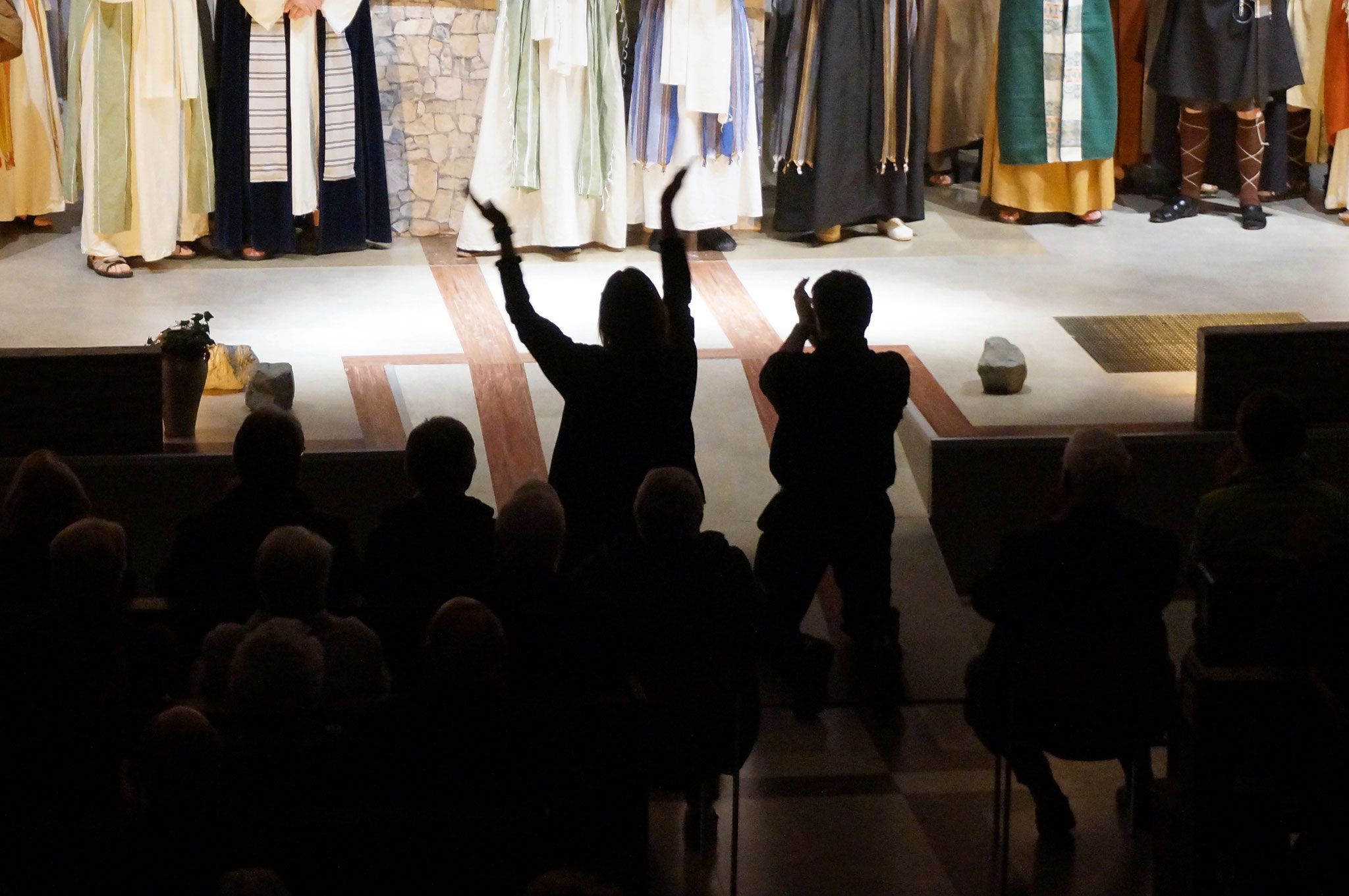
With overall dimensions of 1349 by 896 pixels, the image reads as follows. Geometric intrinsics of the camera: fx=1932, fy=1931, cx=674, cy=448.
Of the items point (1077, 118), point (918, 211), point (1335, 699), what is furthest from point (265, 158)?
point (1335, 699)

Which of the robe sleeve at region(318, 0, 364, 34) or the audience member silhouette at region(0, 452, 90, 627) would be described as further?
the robe sleeve at region(318, 0, 364, 34)

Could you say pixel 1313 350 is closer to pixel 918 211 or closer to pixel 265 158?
pixel 918 211

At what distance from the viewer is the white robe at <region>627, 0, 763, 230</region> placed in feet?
24.7

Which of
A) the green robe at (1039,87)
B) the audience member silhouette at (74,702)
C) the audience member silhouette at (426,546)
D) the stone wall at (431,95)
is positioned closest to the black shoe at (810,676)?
the audience member silhouette at (426,546)

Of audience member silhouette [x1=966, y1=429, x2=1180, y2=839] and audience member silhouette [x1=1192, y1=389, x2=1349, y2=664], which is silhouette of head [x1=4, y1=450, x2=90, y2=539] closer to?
audience member silhouette [x1=966, y1=429, x2=1180, y2=839]

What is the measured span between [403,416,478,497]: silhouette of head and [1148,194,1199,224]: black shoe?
17.5 feet

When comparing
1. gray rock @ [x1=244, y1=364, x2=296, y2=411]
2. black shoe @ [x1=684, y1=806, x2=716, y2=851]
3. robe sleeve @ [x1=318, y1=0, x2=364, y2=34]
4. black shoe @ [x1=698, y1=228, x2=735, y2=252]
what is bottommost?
black shoe @ [x1=684, y1=806, x2=716, y2=851]

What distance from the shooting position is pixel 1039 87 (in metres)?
8.13

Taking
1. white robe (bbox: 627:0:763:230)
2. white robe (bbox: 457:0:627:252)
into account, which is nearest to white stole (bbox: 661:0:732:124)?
white robe (bbox: 627:0:763:230)

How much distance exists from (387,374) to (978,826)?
2.86m

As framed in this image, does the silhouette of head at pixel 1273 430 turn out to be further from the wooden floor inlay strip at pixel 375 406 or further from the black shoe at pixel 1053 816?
the wooden floor inlay strip at pixel 375 406

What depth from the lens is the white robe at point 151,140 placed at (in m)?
7.09

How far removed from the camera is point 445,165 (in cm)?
805

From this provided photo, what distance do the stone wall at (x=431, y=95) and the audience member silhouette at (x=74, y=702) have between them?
4844 millimetres
